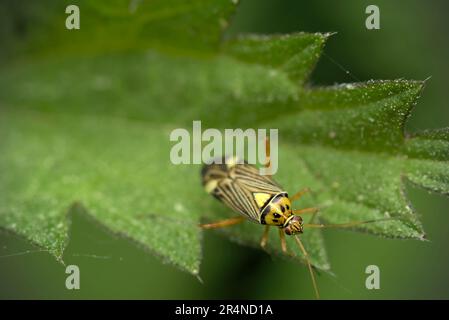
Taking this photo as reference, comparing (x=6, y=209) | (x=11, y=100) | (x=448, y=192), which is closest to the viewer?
(x=448, y=192)

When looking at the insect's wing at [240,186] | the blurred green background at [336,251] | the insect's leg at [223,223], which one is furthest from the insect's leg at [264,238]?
the blurred green background at [336,251]

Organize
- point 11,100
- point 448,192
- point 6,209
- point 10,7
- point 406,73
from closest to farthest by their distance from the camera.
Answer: point 448,192 < point 6,209 < point 10,7 < point 11,100 < point 406,73

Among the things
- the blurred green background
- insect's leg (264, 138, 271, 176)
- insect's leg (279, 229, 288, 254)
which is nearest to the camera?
insect's leg (279, 229, 288, 254)

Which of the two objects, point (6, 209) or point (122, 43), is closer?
point (6, 209)

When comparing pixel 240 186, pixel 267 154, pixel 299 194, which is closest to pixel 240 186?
pixel 240 186

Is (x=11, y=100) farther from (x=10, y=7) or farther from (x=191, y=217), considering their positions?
(x=191, y=217)

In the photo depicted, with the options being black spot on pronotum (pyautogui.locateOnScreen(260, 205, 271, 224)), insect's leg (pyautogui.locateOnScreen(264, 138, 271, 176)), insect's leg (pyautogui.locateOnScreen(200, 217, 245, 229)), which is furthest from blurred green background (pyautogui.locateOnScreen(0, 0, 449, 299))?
insect's leg (pyautogui.locateOnScreen(264, 138, 271, 176))

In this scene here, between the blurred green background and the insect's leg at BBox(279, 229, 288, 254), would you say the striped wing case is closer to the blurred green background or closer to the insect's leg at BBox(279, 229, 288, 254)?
the insect's leg at BBox(279, 229, 288, 254)

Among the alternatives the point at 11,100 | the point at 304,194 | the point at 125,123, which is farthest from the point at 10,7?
the point at 304,194
